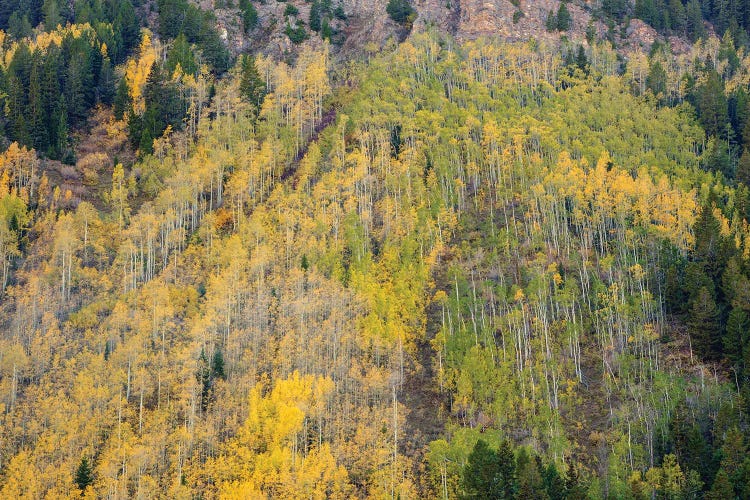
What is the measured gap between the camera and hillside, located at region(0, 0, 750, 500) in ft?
222

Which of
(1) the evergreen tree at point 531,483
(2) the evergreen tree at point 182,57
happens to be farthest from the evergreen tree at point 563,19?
(1) the evergreen tree at point 531,483

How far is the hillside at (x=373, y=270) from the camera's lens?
67562mm

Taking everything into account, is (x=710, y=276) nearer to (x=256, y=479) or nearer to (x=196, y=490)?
(x=256, y=479)

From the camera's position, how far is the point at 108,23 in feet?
469

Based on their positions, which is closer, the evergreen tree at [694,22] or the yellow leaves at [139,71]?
the yellow leaves at [139,71]

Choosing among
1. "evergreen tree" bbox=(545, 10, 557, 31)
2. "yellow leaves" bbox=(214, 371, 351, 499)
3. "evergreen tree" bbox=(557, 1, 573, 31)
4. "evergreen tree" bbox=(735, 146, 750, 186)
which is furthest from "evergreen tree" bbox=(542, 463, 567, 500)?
"evergreen tree" bbox=(557, 1, 573, 31)

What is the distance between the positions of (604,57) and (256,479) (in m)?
103

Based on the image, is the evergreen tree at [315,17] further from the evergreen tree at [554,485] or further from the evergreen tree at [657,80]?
the evergreen tree at [554,485]

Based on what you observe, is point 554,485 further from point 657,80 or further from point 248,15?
point 248,15

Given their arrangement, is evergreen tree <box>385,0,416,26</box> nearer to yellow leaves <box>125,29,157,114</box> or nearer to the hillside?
the hillside

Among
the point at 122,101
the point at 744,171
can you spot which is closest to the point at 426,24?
the point at 122,101

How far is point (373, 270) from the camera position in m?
87.1

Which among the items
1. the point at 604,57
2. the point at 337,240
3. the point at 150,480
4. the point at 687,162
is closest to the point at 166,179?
the point at 337,240

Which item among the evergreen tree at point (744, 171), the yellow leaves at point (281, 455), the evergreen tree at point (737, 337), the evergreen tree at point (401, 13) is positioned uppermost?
the evergreen tree at point (401, 13)
